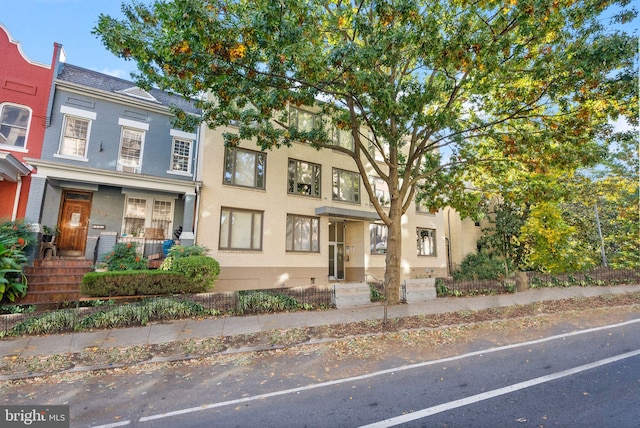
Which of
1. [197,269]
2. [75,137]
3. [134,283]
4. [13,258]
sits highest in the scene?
[75,137]

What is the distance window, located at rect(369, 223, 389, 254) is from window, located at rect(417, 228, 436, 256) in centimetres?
280

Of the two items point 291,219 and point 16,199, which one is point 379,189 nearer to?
point 291,219

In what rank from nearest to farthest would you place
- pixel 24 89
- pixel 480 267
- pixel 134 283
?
pixel 134 283 → pixel 24 89 → pixel 480 267

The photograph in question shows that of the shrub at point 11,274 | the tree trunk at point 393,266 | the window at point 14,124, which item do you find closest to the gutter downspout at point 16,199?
the window at point 14,124

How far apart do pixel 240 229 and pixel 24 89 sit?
10.2 m

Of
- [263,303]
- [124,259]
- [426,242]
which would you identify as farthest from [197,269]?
[426,242]

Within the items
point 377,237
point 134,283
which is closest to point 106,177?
point 134,283

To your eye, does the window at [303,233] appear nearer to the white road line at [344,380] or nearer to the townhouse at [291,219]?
the townhouse at [291,219]

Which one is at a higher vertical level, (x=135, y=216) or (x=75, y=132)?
(x=75, y=132)

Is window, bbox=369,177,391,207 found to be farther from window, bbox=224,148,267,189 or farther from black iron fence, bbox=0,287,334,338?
black iron fence, bbox=0,287,334,338

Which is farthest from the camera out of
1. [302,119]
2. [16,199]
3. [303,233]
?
[302,119]

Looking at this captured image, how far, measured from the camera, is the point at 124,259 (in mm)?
11617

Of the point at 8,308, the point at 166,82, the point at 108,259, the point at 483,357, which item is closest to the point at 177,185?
the point at 108,259

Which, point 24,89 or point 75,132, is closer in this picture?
point 24,89
